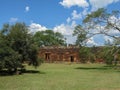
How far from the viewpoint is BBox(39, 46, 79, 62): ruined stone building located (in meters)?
73.2

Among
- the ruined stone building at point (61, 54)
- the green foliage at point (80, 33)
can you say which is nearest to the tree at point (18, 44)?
the green foliage at point (80, 33)

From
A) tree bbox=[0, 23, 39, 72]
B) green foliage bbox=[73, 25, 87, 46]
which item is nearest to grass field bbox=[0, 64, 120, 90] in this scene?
tree bbox=[0, 23, 39, 72]

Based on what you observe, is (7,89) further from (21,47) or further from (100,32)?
(100,32)

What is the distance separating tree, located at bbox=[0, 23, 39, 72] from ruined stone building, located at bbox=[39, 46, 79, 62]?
3849 cm

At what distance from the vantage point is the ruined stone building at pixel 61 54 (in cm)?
7325

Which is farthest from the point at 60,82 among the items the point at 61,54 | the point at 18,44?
the point at 61,54

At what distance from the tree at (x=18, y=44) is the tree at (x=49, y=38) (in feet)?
194

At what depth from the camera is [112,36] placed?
46.6 metres

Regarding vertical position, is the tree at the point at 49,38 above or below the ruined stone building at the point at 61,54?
above

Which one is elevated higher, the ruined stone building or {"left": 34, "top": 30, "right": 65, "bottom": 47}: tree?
{"left": 34, "top": 30, "right": 65, "bottom": 47}: tree

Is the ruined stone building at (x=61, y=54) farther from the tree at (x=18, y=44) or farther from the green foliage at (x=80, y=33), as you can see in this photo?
the tree at (x=18, y=44)

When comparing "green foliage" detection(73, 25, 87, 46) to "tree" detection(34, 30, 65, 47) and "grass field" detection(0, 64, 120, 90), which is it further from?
"tree" detection(34, 30, 65, 47)

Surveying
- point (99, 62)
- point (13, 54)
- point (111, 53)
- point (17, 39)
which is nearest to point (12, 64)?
point (13, 54)

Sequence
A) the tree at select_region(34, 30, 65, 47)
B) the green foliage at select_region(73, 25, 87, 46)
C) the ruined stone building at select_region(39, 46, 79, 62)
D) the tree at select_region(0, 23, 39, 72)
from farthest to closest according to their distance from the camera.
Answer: the tree at select_region(34, 30, 65, 47), the ruined stone building at select_region(39, 46, 79, 62), the green foliage at select_region(73, 25, 87, 46), the tree at select_region(0, 23, 39, 72)
